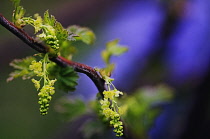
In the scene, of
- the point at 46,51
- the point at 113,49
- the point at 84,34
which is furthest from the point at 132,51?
the point at 46,51

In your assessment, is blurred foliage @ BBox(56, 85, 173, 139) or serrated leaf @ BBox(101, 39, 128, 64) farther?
blurred foliage @ BBox(56, 85, 173, 139)

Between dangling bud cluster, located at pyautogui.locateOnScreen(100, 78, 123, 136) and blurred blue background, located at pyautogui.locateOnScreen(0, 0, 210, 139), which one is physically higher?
blurred blue background, located at pyautogui.locateOnScreen(0, 0, 210, 139)

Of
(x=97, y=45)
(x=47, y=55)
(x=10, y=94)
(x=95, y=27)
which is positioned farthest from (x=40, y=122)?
(x=47, y=55)

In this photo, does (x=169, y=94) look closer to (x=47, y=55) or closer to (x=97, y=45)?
(x=47, y=55)

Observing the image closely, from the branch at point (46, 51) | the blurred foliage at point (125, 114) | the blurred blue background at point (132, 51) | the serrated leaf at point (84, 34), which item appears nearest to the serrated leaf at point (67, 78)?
the branch at point (46, 51)

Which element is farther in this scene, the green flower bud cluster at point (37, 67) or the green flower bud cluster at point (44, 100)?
the green flower bud cluster at point (37, 67)

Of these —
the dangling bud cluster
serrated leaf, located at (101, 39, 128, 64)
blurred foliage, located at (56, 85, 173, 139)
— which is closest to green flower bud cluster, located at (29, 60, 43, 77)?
the dangling bud cluster

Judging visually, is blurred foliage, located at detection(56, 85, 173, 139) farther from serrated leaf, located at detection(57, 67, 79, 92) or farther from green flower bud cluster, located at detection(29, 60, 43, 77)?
green flower bud cluster, located at detection(29, 60, 43, 77)

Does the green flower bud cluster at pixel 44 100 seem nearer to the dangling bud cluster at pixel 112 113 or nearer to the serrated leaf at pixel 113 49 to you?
the dangling bud cluster at pixel 112 113
